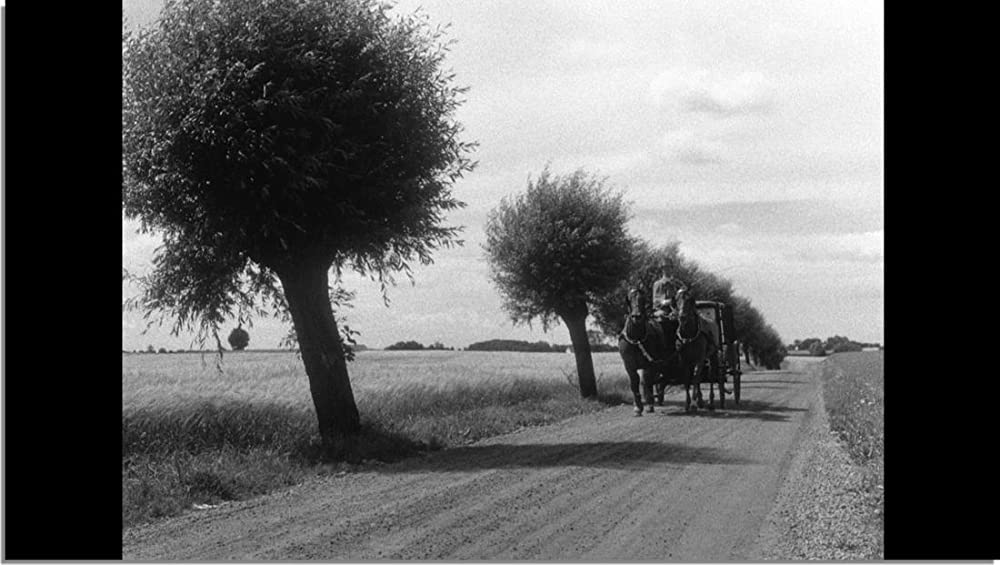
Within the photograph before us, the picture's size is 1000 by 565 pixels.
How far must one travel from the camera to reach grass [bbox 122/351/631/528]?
1172cm

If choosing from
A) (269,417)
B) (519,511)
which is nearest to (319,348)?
(269,417)

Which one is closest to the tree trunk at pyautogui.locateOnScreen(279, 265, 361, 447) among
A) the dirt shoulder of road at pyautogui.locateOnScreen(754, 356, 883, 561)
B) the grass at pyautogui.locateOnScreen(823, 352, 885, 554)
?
the dirt shoulder of road at pyautogui.locateOnScreen(754, 356, 883, 561)

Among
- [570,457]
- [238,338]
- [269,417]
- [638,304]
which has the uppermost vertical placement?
[638,304]

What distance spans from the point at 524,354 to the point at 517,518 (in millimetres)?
27702

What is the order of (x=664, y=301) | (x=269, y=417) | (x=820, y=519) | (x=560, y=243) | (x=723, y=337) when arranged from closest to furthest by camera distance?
(x=820, y=519) → (x=269, y=417) → (x=664, y=301) → (x=723, y=337) → (x=560, y=243)

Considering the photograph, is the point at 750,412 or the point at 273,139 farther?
the point at 750,412

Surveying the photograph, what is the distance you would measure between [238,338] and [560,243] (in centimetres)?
1139

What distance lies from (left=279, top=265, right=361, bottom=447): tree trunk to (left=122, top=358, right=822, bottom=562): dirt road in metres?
2.08

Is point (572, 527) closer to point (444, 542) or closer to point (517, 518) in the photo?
point (517, 518)

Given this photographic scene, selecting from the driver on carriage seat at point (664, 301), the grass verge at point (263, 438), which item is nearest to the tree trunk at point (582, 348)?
the grass verge at point (263, 438)

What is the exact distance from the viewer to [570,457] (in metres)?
14.0

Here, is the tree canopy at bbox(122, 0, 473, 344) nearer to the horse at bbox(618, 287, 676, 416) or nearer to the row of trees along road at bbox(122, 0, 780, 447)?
the row of trees along road at bbox(122, 0, 780, 447)

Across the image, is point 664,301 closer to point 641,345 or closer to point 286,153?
point 641,345

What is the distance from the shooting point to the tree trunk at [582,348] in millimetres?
29891
